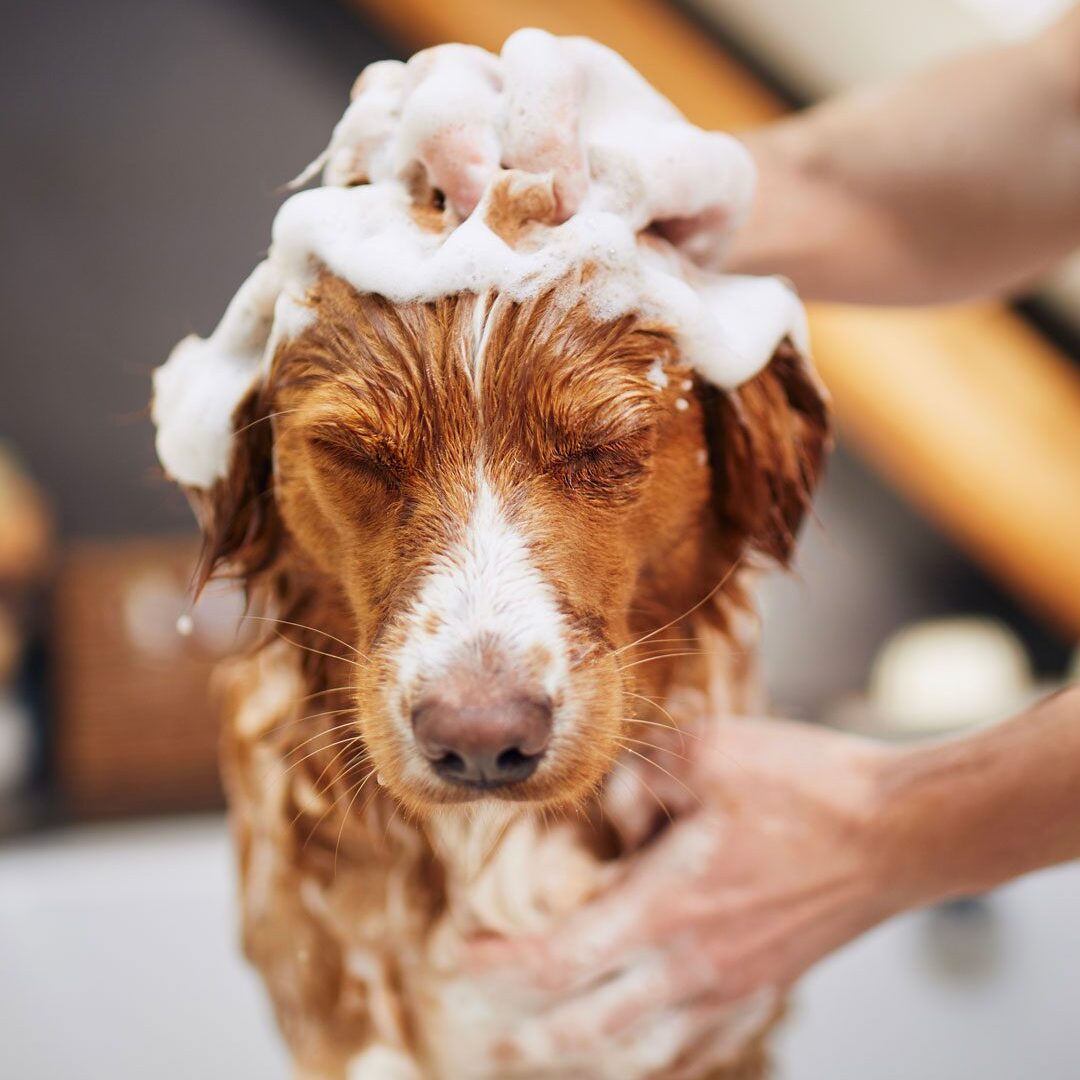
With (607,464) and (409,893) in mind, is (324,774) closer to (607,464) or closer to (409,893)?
(409,893)

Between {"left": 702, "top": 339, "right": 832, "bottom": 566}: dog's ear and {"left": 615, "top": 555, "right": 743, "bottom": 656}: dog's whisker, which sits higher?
{"left": 702, "top": 339, "right": 832, "bottom": 566}: dog's ear

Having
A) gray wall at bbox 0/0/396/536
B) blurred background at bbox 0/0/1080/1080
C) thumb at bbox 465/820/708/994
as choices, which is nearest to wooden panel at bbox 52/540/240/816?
blurred background at bbox 0/0/1080/1080

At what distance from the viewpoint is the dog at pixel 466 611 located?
618 mm

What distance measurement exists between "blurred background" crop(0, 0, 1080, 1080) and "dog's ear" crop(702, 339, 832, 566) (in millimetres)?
310

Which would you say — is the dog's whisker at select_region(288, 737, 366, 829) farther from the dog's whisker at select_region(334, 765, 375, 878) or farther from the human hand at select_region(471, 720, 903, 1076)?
the human hand at select_region(471, 720, 903, 1076)

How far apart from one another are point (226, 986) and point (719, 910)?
38.4 inches

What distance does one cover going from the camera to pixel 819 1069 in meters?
1.34

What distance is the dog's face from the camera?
0.60m

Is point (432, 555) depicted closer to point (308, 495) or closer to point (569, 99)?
point (308, 495)

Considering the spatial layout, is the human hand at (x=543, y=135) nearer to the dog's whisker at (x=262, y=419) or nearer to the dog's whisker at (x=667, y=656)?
the dog's whisker at (x=262, y=419)

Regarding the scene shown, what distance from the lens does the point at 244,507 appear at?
744mm

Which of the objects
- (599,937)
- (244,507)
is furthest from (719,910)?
(244,507)

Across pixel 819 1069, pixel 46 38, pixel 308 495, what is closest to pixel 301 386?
pixel 308 495

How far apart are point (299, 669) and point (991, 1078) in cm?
91
